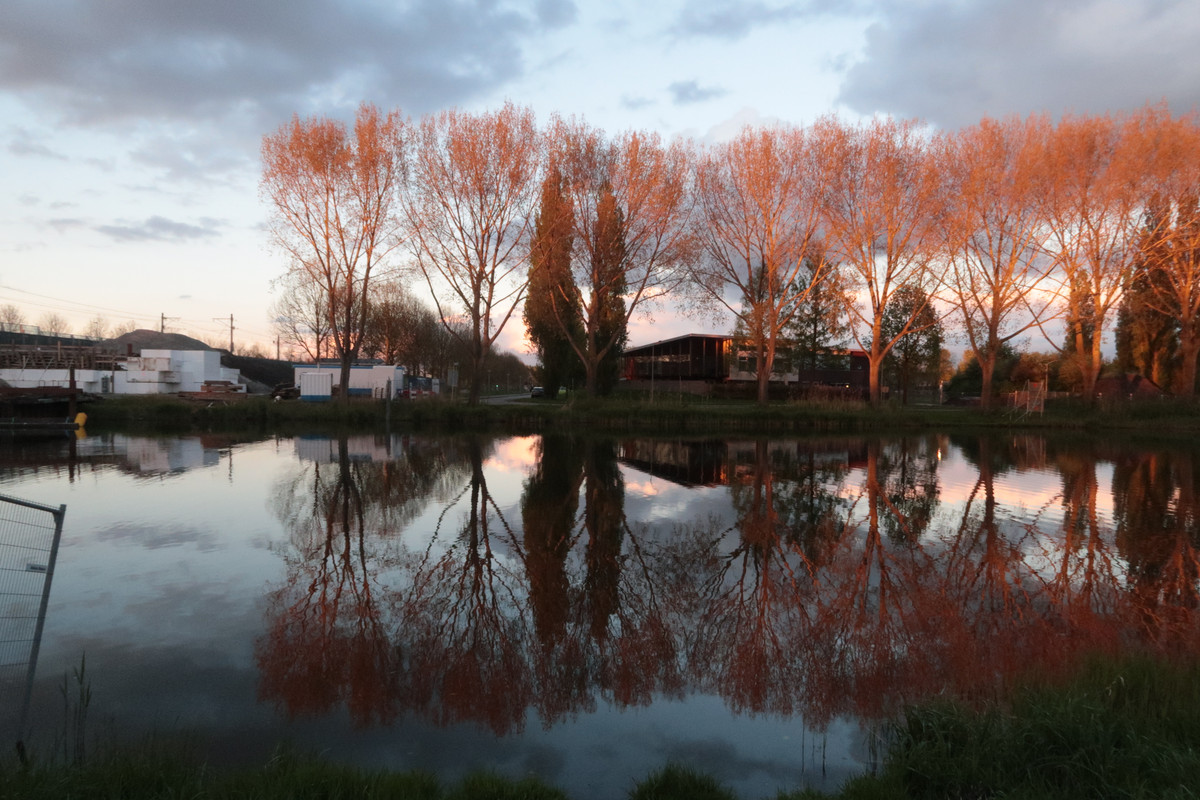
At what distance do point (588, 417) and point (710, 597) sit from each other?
25.9 m

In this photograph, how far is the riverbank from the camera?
106ft

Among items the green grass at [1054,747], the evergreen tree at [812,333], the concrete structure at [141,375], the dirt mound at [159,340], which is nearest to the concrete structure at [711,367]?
the evergreen tree at [812,333]

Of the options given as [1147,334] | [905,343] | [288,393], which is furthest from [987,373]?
[288,393]

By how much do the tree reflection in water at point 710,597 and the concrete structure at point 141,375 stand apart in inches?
1779

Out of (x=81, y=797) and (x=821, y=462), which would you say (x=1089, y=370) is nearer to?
(x=821, y=462)

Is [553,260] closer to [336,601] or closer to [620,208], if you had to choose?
[620,208]

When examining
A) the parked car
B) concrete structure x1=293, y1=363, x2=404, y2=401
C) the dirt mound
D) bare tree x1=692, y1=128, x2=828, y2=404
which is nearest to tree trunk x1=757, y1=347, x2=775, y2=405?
bare tree x1=692, y1=128, x2=828, y2=404

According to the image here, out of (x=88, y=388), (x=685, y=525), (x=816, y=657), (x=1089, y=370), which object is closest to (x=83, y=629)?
(x=816, y=657)

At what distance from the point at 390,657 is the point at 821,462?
16.5 metres

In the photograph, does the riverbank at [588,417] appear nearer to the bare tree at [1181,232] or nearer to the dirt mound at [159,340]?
the bare tree at [1181,232]

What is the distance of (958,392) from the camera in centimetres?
7550

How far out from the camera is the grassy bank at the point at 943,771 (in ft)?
10.8

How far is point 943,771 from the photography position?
3.63 meters

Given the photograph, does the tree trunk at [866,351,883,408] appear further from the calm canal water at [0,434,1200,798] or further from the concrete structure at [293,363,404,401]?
the concrete structure at [293,363,404,401]
